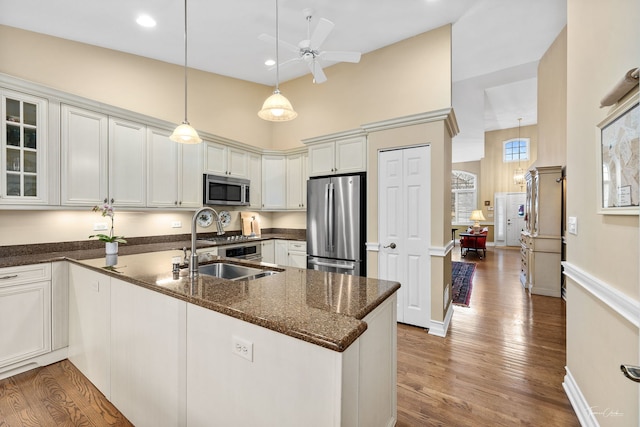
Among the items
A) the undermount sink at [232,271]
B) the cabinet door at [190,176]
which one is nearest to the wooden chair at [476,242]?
the cabinet door at [190,176]

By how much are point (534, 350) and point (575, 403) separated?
895 mm

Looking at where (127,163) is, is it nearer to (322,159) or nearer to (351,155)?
(322,159)

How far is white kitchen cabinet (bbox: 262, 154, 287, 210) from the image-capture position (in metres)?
4.82

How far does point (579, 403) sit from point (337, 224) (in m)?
2.63

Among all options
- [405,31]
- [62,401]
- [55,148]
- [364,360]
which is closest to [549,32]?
[405,31]

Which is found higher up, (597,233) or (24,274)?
(597,233)

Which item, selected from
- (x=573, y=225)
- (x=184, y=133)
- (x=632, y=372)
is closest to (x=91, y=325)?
(x=184, y=133)

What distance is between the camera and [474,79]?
509 centimetres

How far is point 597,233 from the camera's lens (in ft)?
5.17

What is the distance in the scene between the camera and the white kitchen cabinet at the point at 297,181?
4.62m

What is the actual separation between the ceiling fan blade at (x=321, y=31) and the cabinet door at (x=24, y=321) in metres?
3.35

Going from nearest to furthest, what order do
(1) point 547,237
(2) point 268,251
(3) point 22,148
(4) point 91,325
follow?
(4) point 91,325 < (3) point 22,148 < (2) point 268,251 < (1) point 547,237

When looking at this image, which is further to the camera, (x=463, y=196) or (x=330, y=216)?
(x=463, y=196)

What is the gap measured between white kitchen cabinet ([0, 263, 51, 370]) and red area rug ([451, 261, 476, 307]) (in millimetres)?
4798
